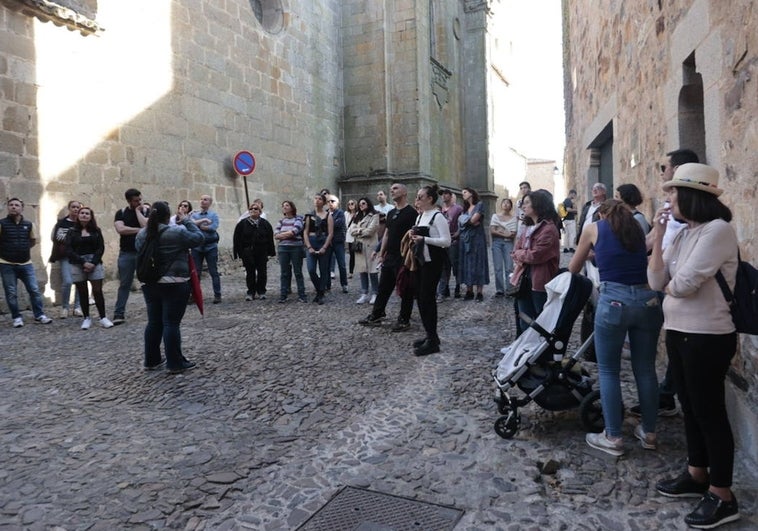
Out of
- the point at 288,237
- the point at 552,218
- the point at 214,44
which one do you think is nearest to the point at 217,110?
the point at 214,44

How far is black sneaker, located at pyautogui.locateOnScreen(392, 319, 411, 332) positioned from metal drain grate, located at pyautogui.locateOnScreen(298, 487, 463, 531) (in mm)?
3786

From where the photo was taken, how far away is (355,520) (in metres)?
2.81

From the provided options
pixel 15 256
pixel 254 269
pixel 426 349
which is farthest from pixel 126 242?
pixel 426 349

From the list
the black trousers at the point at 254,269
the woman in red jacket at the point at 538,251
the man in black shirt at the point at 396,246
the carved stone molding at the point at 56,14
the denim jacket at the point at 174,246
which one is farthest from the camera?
the black trousers at the point at 254,269

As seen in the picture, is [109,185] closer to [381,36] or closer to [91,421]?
[91,421]

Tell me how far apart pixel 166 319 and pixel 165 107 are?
7.64m

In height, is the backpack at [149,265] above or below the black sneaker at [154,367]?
above

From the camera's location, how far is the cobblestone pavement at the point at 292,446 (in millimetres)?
2902

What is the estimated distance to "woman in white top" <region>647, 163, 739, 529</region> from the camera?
262 centimetres

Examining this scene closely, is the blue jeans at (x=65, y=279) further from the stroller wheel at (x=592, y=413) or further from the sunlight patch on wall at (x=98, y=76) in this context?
the stroller wheel at (x=592, y=413)

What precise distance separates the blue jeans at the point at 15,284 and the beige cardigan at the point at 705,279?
26.6 feet

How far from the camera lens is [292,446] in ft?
12.1

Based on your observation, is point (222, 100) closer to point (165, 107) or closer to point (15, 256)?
point (165, 107)

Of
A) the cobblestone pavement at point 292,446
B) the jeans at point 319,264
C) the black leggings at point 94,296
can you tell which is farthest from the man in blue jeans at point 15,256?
the jeans at point 319,264
